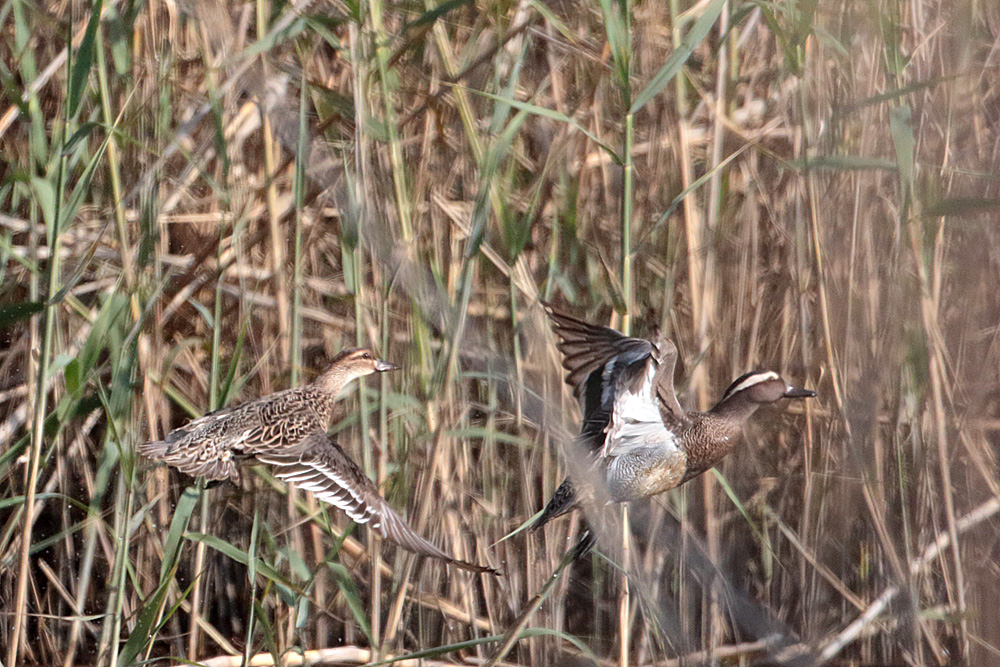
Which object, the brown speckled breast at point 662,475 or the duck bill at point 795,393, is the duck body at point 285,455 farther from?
the duck bill at point 795,393

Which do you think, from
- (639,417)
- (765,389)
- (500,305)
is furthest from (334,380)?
(765,389)

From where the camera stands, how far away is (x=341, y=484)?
2.39 meters

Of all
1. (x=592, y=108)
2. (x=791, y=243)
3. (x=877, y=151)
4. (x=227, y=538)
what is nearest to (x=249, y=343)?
(x=227, y=538)

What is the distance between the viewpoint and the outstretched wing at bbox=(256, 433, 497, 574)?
7.73ft

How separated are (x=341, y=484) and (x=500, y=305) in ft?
2.79

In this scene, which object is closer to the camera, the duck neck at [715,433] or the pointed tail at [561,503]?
the pointed tail at [561,503]

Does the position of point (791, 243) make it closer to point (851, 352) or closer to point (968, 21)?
point (851, 352)

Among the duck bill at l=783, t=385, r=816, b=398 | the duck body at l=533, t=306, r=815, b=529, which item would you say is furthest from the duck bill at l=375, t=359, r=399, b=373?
the duck bill at l=783, t=385, r=816, b=398

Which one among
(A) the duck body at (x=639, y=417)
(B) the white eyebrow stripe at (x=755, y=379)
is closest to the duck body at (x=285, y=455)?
(A) the duck body at (x=639, y=417)

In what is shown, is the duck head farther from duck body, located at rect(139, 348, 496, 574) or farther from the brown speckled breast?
duck body, located at rect(139, 348, 496, 574)

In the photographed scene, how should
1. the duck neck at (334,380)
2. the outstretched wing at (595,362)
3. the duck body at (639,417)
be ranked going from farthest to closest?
the duck neck at (334,380) → the duck body at (639,417) → the outstretched wing at (595,362)

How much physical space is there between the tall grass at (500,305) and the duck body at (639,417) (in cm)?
19

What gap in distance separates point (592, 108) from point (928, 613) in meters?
1.61

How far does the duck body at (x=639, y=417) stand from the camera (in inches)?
89.9
